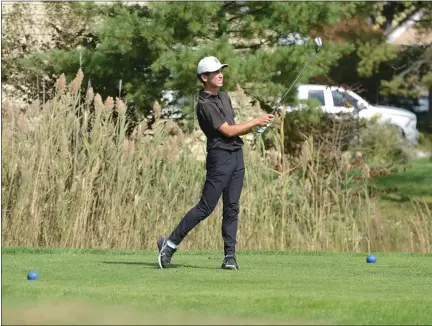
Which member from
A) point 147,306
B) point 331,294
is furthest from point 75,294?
point 331,294

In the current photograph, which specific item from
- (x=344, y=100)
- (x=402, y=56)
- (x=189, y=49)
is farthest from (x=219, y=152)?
(x=402, y=56)

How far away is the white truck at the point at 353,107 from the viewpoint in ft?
77.3

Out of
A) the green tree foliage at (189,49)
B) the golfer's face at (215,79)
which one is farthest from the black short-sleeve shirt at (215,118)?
the green tree foliage at (189,49)

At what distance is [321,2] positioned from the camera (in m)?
21.5

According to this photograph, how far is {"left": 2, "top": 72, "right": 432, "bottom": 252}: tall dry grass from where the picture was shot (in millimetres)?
14391

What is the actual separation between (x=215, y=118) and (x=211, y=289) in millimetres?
1912

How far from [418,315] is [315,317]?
26.9 inches

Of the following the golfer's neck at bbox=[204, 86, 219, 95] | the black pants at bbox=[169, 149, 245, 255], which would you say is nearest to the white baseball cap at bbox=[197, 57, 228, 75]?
the golfer's neck at bbox=[204, 86, 219, 95]

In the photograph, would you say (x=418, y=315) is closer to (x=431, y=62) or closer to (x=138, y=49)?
(x=138, y=49)

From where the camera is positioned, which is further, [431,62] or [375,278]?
[431,62]

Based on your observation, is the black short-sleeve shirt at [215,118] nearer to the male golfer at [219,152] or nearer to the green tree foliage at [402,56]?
the male golfer at [219,152]

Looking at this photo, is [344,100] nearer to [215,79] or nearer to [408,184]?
[408,184]

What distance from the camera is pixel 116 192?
14688 millimetres

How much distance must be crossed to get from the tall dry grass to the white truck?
6542 millimetres
